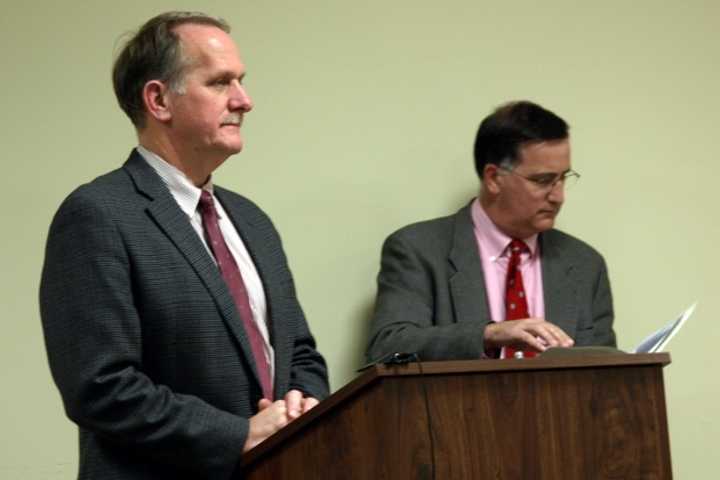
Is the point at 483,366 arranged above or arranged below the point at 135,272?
below

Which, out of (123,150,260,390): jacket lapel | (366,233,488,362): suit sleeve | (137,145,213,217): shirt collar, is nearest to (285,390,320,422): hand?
(123,150,260,390): jacket lapel

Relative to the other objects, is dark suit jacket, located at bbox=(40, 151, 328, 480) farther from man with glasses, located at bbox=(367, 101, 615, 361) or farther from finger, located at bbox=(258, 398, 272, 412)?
man with glasses, located at bbox=(367, 101, 615, 361)

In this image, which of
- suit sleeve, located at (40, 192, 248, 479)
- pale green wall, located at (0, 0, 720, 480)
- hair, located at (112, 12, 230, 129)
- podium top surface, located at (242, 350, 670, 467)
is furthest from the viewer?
pale green wall, located at (0, 0, 720, 480)

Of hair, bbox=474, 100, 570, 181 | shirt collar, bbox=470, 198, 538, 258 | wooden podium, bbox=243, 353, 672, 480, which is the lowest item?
wooden podium, bbox=243, 353, 672, 480

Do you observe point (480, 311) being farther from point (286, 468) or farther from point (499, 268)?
point (286, 468)

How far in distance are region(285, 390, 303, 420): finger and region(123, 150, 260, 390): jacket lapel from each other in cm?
11

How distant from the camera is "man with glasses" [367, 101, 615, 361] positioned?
3705 millimetres

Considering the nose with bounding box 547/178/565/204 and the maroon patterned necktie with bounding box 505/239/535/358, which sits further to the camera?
the nose with bounding box 547/178/565/204

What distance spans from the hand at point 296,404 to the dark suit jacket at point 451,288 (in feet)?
3.54

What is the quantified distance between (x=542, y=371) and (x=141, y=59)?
1137 mm

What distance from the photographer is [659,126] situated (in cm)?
430

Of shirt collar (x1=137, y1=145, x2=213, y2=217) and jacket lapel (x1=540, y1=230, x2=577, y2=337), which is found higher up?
shirt collar (x1=137, y1=145, x2=213, y2=217)

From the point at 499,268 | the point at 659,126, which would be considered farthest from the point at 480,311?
the point at 659,126

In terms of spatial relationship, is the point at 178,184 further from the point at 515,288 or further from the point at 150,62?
the point at 515,288
